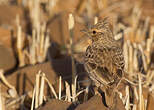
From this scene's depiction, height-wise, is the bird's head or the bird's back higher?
the bird's head

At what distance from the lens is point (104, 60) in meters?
4.92

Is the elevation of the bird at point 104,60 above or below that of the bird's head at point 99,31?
below

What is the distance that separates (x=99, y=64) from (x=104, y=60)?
0.10 metres

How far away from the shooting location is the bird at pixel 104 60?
463 cm

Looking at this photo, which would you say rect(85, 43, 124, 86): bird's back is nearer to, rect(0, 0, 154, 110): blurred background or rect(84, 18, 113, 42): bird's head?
rect(84, 18, 113, 42): bird's head

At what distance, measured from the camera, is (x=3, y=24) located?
879 cm

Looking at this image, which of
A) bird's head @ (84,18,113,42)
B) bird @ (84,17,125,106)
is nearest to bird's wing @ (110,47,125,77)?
bird @ (84,17,125,106)

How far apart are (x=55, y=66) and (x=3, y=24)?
9.34 ft

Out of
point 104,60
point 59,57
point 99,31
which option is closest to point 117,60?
point 104,60

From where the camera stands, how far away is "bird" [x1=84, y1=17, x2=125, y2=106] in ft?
15.2

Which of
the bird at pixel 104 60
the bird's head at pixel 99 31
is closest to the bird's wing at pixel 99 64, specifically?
the bird at pixel 104 60

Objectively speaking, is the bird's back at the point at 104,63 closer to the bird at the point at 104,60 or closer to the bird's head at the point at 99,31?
the bird at the point at 104,60

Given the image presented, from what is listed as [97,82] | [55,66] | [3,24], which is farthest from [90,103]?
[3,24]

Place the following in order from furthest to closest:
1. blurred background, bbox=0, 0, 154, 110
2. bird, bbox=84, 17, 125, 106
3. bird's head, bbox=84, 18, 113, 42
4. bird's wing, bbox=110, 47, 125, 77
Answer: bird's head, bbox=84, 18, 113, 42 < blurred background, bbox=0, 0, 154, 110 < bird's wing, bbox=110, 47, 125, 77 < bird, bbox=84, 17, 125, 106
